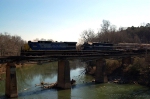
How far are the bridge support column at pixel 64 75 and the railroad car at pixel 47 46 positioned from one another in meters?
4.24

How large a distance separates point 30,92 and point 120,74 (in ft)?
68.7

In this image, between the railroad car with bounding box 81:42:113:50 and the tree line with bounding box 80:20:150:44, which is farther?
the tree line with bounding box 80:20:150:44

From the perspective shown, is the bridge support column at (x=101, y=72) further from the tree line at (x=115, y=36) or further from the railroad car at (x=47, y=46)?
the tree line at (x=115, y=36)

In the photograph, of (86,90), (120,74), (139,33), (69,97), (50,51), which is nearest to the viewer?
(69,97)

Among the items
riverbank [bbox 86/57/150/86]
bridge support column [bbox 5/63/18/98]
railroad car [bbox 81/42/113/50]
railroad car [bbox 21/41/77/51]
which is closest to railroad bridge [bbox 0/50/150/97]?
bridge support column [bbox 5/63/18/98]

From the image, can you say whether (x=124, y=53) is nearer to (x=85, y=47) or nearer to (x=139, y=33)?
(x=85, y=47)

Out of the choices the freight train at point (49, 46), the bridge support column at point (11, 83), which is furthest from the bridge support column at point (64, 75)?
the bridge support column at point (11, 83)

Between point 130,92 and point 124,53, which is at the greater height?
point 124,53

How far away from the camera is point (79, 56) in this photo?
113 feet

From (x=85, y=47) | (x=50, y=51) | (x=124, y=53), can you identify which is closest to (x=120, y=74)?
(x=124, y=53)

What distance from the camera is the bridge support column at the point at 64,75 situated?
31.3 metres

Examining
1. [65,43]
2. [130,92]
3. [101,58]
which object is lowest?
[130,92]

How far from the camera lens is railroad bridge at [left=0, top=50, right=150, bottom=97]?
2547 centimetres

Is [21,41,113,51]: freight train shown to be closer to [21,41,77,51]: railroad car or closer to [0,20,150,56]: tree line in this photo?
[21,41,77,51]: railroad car
